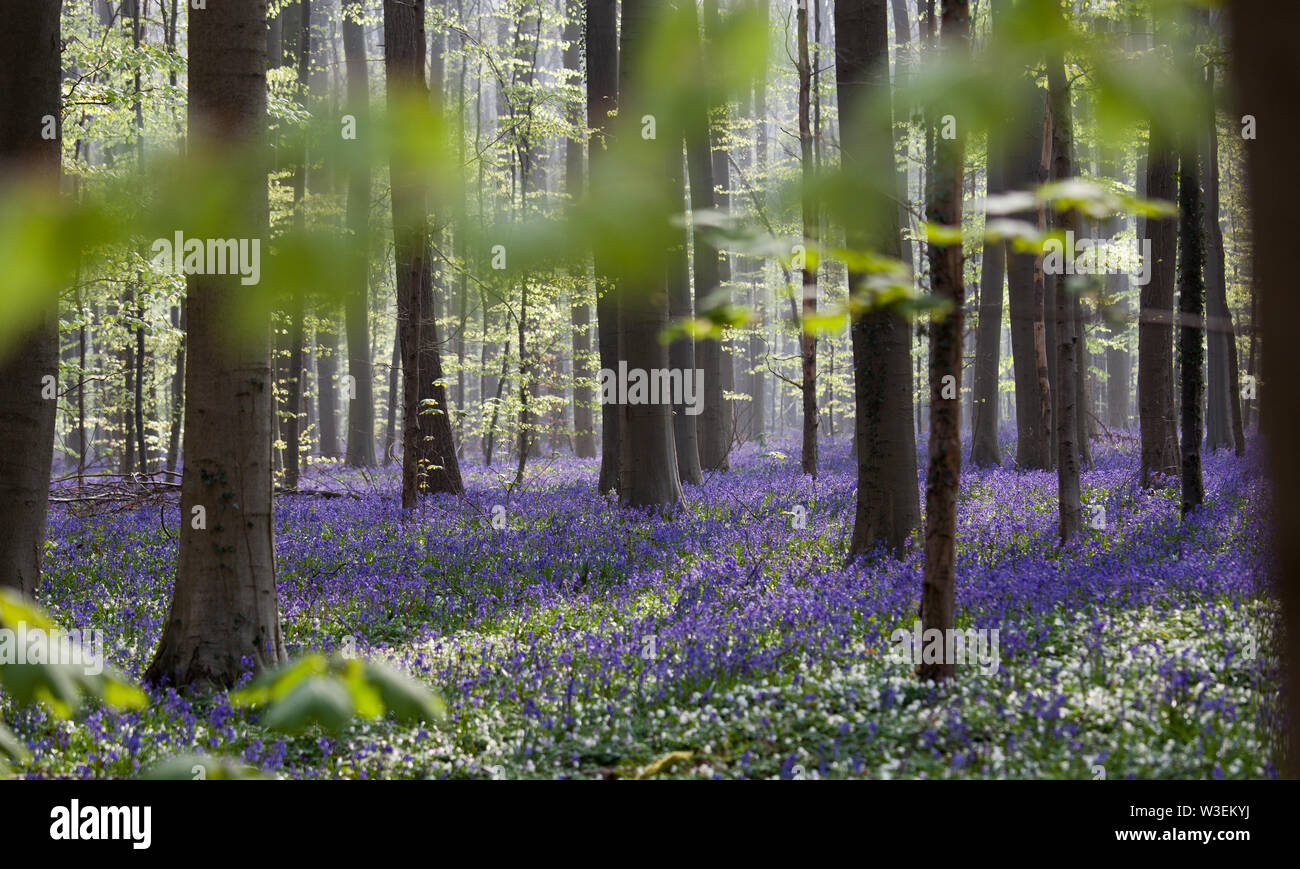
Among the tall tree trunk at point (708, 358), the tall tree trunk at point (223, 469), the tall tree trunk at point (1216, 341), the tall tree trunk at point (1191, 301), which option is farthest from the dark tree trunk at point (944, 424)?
the tall tree trunk at point (708, 358)

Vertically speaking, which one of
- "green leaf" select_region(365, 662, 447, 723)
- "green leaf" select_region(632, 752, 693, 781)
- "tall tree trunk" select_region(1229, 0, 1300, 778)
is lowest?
"green leaf" select_region(632, 752, 693, 781)

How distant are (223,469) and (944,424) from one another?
15.5 ft

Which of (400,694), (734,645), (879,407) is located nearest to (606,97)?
(879,407)

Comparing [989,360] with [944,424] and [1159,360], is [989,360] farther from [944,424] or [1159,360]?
[944,424]

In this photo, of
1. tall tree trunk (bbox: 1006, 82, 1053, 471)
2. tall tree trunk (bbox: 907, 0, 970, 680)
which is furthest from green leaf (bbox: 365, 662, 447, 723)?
tall tree trunk (bbox: 1006, 82, 1053, 471)

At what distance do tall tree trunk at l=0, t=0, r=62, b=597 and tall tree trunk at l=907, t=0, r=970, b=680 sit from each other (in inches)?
256

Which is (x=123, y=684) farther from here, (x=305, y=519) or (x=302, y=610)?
(x=305, y=519)

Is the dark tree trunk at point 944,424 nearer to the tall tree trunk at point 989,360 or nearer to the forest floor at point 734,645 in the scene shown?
the forest floor at point 734,645

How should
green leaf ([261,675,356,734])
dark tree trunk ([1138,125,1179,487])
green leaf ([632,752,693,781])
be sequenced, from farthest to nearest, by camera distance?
dark tree trunk ([1138,125,1179,487]), green leaf ([632,752,693,781]), green leaf ([261,675,356,734])

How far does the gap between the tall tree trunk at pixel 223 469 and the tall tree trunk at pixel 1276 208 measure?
571cm

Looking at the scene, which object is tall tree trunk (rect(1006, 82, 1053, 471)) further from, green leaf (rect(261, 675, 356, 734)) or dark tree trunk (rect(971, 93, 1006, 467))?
green leaf (rect(261, 675, 356, 734))

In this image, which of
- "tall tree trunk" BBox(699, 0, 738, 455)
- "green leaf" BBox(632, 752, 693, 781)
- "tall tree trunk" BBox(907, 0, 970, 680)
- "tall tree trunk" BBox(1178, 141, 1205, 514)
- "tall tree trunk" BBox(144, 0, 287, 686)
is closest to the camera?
"tall tree trunk" BBox(699, 0, 738, 455)

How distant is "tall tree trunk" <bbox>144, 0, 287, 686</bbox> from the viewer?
5.78 metres
